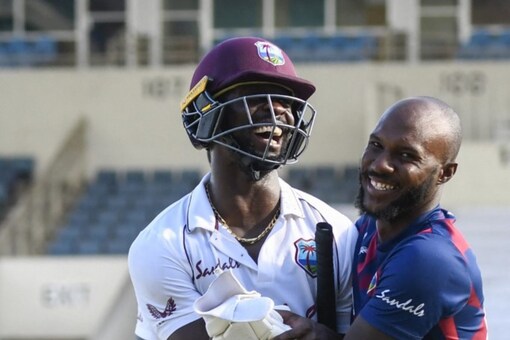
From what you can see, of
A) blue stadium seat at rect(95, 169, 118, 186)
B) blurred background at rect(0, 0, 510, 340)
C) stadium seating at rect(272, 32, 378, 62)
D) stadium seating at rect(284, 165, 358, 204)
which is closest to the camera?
blurred background at rect(0, 0, 510, 340)

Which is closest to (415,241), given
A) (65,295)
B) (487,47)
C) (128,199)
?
(65,295)

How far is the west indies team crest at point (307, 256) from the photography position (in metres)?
2.98

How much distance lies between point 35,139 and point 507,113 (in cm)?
663

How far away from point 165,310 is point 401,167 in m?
0.68

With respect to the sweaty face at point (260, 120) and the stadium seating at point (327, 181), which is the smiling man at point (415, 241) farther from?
the stadium seating at point (327, 181)

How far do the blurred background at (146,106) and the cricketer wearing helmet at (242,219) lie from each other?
10.5m

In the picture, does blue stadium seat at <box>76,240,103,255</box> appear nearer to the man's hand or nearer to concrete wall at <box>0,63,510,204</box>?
concrete wall at <box>0,63,510,204</box>

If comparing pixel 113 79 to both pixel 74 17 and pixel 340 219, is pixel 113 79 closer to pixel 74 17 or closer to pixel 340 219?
pixel 74 17

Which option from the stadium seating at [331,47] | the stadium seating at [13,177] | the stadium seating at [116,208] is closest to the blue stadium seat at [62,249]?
the stadium seating at [116,208]

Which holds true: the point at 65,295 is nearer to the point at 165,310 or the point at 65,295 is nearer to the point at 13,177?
the point at 13,177

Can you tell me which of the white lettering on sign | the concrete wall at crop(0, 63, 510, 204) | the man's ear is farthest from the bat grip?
the concrete wall at crop(0, 63, 510, 204)

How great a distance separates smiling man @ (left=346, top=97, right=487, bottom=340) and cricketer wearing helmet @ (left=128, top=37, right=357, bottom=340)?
18 cm

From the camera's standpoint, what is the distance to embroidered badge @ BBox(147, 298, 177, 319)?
2961 millimetres

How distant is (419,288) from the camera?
8.72 feet
